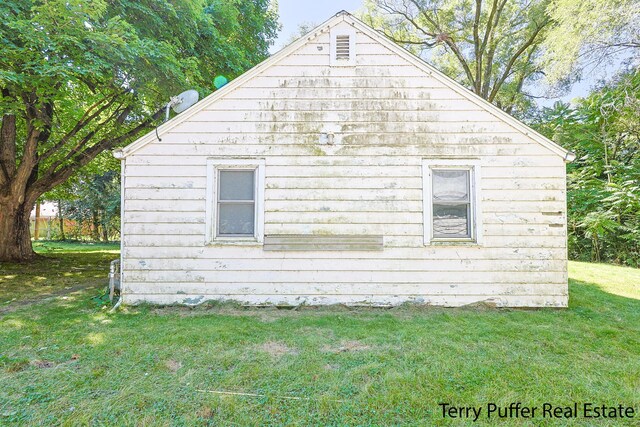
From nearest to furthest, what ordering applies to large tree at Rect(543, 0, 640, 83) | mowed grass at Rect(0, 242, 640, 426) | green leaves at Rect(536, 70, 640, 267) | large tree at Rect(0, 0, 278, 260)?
mowed grass at Rect(0, 242, 640, 426), large tree at Rect(0, 0, 278, 260), large tree at Rect(543, 0, 640, 83), green leaves at Rect(536, 70, 640, 267)

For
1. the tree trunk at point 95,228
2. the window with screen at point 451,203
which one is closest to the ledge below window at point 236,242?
the window with screen at point 451,203

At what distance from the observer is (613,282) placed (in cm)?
686

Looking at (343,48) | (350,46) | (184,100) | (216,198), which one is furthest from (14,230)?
(350,46)

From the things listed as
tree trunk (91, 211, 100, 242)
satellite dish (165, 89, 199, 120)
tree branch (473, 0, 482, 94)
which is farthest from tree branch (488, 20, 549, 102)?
tree trunk (91, 211, 100, 242)

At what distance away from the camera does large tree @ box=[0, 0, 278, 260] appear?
572cm

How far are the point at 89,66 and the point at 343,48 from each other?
16.3 ft

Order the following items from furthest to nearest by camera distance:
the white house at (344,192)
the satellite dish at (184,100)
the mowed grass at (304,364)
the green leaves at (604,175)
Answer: the green leaves at (604,175) < the satellite dish at (184,100) < the white house at (344,192) < the mowed grass at (304,364)

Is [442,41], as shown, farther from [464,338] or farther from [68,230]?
[68,230]

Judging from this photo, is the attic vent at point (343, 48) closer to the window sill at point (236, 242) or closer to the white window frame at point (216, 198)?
the white window frame at point (216, 198)

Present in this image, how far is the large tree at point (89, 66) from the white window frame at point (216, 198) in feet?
11.5

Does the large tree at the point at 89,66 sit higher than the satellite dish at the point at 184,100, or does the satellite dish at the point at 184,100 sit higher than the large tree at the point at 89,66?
the large tree at the point at 89,66

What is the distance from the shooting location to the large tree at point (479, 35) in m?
15.1

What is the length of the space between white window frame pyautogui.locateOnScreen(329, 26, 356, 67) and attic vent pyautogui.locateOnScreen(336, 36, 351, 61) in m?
0.04

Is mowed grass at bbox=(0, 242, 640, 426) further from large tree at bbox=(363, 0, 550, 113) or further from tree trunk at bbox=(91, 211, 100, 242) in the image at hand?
tree trunk at bbox=(91, 211, 100, 242)
